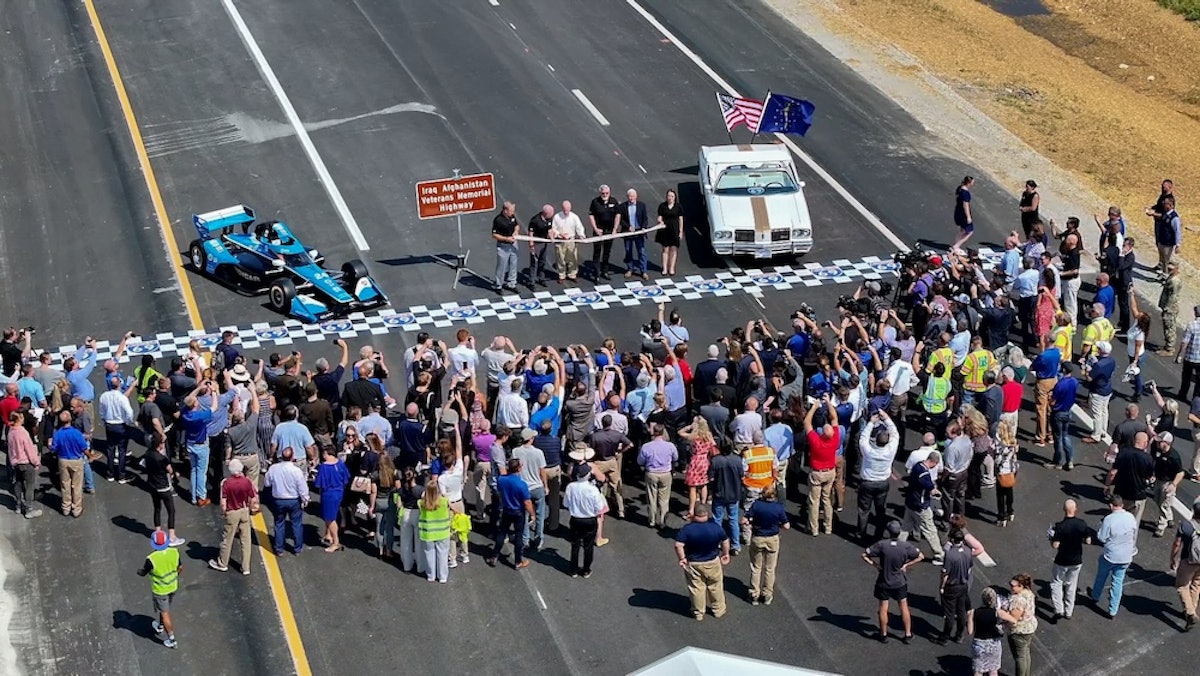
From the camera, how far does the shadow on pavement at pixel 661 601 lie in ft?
69.3

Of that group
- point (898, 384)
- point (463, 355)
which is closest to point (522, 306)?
point (463, 355)

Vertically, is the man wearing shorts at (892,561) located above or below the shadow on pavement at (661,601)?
above

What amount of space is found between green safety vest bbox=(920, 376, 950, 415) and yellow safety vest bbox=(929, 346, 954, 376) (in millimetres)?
282

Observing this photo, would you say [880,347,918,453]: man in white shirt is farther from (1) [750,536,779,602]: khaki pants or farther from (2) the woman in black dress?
(2) the woman in black dress

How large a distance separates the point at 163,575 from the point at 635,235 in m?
12.7

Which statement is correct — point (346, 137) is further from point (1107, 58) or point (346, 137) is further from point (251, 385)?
point (1107, 58)

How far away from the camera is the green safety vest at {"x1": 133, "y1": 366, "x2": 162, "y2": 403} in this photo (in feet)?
78.3

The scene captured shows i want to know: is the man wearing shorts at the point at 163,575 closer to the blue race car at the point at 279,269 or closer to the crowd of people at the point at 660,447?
the crowd of people at the point at 660,447

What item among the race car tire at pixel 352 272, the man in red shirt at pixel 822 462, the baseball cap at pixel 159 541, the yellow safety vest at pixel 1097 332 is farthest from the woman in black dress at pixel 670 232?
the baseball cap at pixel 159 541

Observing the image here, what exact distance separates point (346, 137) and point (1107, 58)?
1998 centimetres

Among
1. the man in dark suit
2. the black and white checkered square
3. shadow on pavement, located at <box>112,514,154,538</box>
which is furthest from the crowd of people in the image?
the man in dark suit

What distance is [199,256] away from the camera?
29.8 meters

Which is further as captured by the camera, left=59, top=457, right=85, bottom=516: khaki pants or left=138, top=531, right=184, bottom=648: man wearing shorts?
left=59, top=457, right=85, bottom=516: khaki pants

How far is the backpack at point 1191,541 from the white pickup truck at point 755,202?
428 inches
